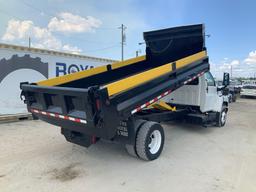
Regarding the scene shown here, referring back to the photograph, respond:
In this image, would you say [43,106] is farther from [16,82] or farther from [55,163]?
[16,82]

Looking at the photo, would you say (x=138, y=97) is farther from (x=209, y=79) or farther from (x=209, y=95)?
(x=209, y=79)

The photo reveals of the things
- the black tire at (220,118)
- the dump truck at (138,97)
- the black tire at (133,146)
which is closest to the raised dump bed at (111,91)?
the dump truck at (138,97)

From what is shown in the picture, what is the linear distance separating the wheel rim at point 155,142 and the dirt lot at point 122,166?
23 centimetres

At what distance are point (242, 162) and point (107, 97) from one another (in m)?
3.12

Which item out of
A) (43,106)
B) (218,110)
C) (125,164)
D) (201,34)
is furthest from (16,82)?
(218,110)

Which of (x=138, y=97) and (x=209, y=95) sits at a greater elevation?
(x=138, y=97)

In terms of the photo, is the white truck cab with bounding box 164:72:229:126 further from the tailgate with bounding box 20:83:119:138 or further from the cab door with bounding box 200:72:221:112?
the tailgate with bounding box 20:83:119:138

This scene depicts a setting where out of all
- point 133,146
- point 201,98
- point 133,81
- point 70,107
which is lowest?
point 133,146

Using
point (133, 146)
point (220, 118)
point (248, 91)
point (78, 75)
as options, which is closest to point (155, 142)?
point (133, 146)

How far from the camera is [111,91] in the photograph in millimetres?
3189

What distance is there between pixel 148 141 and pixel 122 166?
67cm

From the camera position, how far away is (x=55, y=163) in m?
4.18

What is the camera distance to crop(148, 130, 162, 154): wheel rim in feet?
14.5

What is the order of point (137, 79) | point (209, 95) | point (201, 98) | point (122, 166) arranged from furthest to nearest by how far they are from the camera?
point (209, 95) → point (201, 98) → point (122, 166) → point (137, 79)
